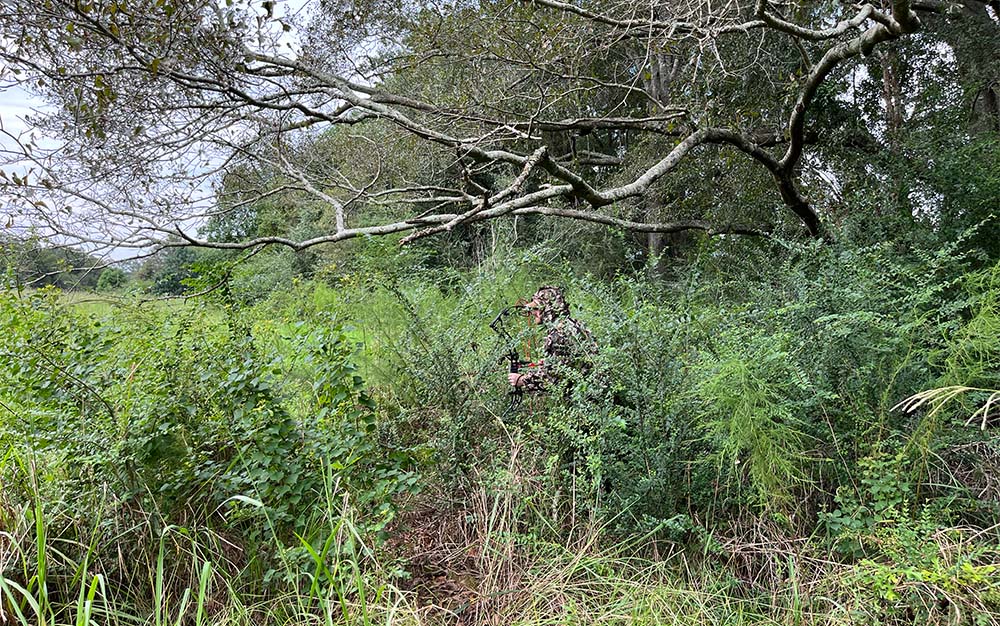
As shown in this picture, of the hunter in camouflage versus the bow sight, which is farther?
the bow sight

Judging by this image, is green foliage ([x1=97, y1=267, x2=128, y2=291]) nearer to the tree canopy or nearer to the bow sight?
the tree canopy

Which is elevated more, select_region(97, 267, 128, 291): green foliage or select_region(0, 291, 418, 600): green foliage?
select_region(97, 267, 128, 291): green foliage

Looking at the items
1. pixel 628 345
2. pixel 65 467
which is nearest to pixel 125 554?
pixel 65 467

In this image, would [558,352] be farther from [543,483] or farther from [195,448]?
[195,448]

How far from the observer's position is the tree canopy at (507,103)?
3.22 m

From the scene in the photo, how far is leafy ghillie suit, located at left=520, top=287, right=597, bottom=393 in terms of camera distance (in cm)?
239

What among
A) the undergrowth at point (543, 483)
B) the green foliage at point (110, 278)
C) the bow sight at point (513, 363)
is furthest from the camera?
the green foliage at point (110, 278)

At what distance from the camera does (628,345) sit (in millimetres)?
2279

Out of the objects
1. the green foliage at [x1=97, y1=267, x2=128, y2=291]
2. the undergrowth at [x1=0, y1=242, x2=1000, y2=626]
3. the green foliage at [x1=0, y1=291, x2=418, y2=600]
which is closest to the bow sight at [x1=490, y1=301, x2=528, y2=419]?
the undergrowth at [x1=0, y1=242, x2=1000, y2=626]

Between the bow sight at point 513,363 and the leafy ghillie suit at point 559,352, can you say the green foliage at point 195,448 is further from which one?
the leafy ghillie suit at point 559,352

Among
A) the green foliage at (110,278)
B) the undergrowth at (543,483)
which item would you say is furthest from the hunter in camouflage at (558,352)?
the green foliage at (110,278)

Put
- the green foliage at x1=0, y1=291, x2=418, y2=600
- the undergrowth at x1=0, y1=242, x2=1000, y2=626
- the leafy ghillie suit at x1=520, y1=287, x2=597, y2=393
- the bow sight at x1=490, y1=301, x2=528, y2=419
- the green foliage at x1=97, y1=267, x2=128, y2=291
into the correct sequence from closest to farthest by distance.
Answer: the undergrowth at x1=0, y1=242, x2=1000, y2=626 → the green foliage at x1=0, y1=291, x2=418, y2=600 → the leafy ghillie suit at x1=520, y1=287, x2=597, y2=393 → the bow sight at x1=490, y1=301, x2=528, y2=419 → the green foliage at x1=97, y1=267, x2=128, y2=291

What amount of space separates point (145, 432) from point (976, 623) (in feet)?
8.92

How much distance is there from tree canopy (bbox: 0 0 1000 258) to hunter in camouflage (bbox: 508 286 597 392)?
4.08ft
